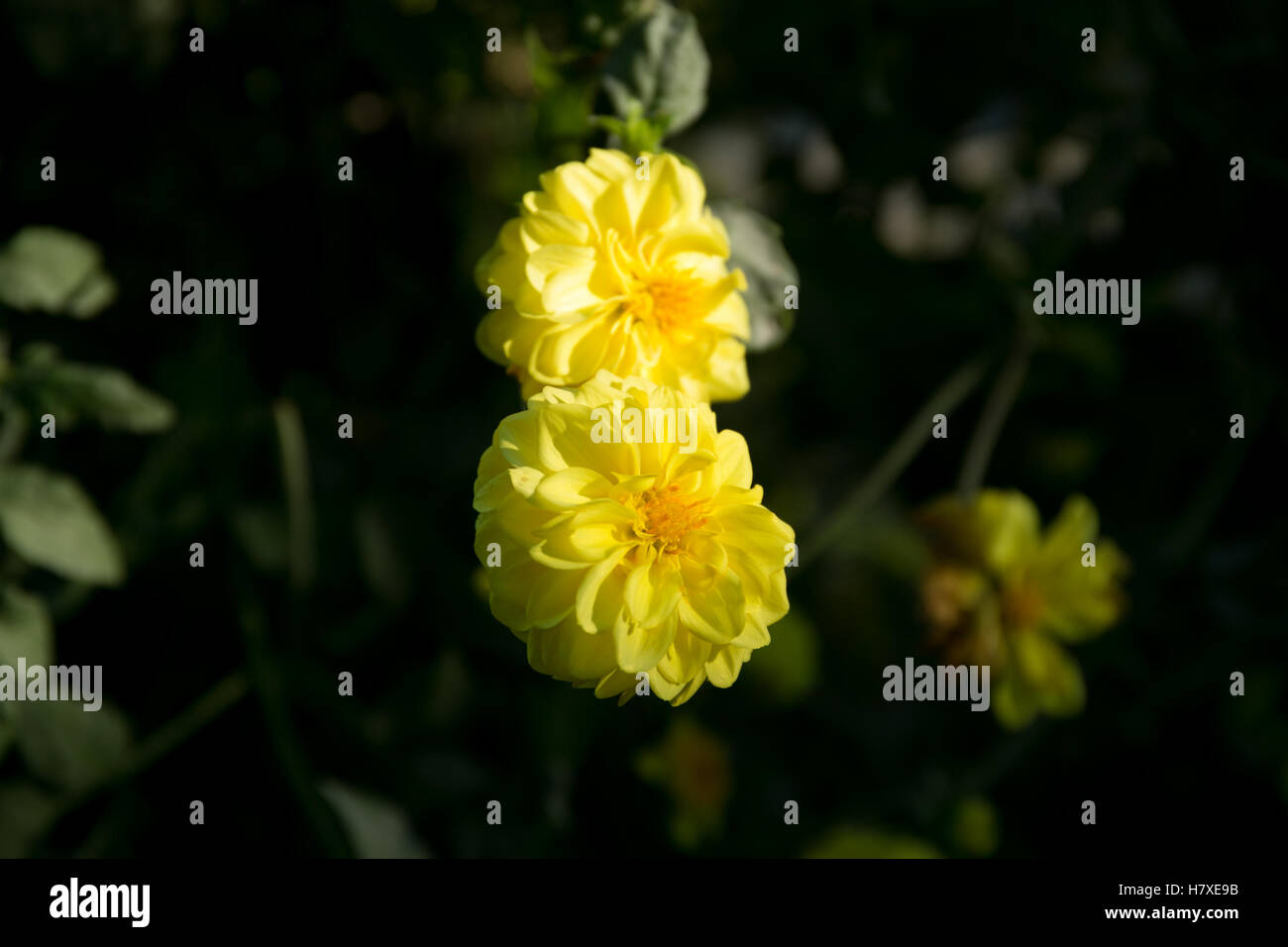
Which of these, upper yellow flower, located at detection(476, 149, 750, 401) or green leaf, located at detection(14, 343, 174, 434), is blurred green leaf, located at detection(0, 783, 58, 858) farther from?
upper yellow flower, located at detection(476, 149, 750, 401)

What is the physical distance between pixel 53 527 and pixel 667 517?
41 cm

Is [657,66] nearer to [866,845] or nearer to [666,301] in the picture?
[666,301]

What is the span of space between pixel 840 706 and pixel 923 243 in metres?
0.51

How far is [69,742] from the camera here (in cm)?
76

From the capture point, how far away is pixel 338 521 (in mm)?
893

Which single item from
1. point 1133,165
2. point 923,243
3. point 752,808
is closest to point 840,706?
point 752,808

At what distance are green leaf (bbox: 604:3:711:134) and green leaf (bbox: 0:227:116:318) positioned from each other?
386 mm

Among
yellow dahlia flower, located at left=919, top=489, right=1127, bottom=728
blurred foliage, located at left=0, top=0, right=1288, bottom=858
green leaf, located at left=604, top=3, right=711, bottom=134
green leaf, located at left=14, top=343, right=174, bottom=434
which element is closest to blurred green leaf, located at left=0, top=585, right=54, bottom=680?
blurred foliage, located at left=0, top=0, right=1288, bottom=858

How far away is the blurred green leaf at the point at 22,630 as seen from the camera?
662 millimetres

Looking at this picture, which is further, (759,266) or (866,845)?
(866,845)

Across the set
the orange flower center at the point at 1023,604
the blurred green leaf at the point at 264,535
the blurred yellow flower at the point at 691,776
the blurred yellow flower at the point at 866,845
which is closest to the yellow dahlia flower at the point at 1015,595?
the orange flower center at the point at 1023,604

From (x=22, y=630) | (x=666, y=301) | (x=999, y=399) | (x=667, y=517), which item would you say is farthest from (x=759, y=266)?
(x=22, y=630)

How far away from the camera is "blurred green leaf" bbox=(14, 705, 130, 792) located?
2.45ft

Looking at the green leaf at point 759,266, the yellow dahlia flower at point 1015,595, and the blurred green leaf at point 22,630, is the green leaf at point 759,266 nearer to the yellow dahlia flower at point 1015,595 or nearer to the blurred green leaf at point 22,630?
the yellow dahlia flower at point 1015,595
